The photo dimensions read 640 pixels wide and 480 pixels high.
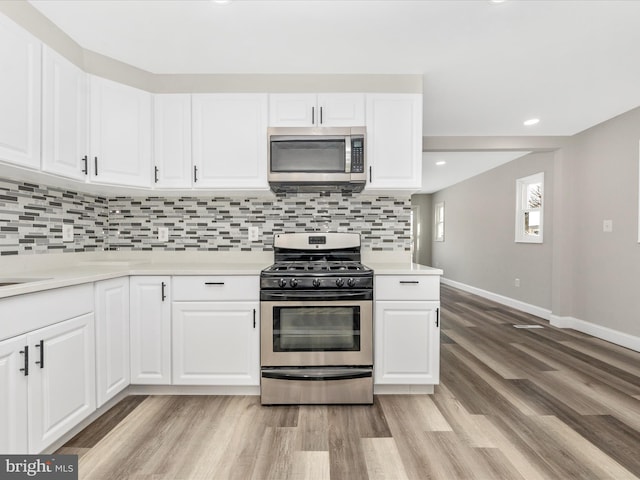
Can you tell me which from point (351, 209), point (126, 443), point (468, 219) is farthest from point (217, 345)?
point (468, 219)

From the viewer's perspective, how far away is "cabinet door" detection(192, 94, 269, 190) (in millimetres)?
2598

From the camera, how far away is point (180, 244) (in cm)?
289

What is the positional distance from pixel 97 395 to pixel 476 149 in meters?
4.57

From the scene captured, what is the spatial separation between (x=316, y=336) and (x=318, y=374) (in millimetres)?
243

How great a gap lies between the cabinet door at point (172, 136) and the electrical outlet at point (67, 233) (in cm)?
69

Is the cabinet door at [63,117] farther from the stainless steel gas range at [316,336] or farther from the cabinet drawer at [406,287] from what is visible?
the cabinet drawer at [406,287]

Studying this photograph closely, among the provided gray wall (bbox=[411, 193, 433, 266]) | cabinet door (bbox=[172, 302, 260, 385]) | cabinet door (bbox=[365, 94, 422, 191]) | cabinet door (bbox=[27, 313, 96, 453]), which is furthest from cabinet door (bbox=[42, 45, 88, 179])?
gray wall (bbox=[411, 193, 433, 266])

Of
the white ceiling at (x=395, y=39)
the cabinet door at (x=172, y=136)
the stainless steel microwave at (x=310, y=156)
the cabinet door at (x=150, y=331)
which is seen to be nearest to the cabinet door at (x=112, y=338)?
the cabinet door at (x=150, y=331)

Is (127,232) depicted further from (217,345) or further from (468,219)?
(468,219)

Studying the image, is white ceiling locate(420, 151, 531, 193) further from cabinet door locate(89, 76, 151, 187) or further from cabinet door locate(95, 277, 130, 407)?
cabinet door locate(95, 277, 130, 407)

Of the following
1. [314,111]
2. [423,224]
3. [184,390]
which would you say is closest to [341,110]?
[314,111]

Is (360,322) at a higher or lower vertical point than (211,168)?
lower

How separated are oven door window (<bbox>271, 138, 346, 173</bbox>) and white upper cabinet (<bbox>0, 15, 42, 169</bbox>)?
4.53 feet

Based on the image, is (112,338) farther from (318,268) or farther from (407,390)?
(407,390)
